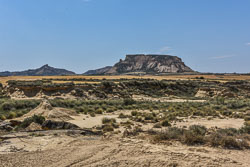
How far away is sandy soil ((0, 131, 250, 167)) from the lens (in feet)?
22.1

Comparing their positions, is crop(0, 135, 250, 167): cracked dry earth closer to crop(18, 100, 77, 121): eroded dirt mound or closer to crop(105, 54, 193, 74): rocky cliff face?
crop(18, 100, 77, 121): eroded dirt mound

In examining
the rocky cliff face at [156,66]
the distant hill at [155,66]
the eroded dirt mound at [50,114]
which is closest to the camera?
the eroded dirt mound at [50,114]

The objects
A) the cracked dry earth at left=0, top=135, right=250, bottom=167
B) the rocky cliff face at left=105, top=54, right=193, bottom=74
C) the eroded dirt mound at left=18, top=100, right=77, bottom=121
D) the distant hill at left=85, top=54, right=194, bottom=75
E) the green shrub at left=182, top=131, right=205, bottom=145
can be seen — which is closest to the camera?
the cracked dry earth at left=0, top=135, right=250, bottom=167

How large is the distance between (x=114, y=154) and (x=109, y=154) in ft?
0.59

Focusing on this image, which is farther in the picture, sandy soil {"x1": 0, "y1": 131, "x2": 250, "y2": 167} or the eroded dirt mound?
the eroded dirt mound

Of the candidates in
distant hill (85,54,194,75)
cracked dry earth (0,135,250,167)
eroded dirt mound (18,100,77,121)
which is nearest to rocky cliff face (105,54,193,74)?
distant hill (85,54,194,75)

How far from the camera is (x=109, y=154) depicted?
24.6 feet

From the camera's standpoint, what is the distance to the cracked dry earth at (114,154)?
674 cm

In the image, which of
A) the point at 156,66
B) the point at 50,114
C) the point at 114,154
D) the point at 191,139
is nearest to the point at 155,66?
the point at 156,66

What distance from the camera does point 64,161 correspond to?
23.0ft

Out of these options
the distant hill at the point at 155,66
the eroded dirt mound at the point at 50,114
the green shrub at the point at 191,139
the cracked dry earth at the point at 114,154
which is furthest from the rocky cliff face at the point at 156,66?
the cracked dry earth at the point at 114,154

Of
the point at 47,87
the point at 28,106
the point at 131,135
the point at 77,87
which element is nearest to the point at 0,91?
the point at 47,87

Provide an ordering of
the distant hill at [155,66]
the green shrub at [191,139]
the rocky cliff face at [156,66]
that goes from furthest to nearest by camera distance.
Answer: the rocky cliff face at [156,66] → the distant hill at [155,66] → the green shrub at [191,139]

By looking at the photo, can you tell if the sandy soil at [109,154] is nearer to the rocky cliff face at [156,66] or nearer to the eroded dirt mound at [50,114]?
the eroded dirt mound at [50,114]
